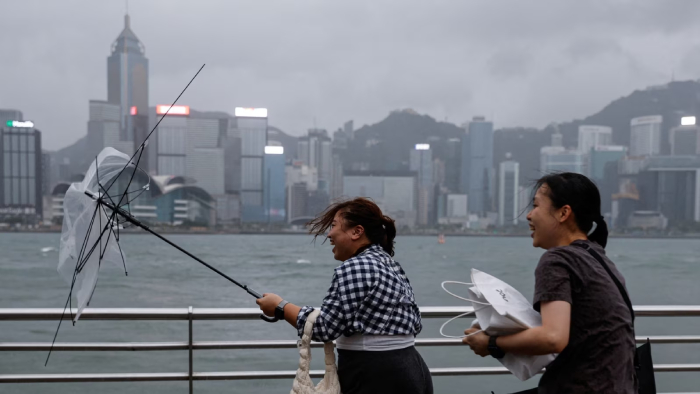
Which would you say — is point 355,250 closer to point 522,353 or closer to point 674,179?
point 522,353

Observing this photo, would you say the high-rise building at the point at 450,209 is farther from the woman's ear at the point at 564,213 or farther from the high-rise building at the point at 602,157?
the woman's ear at the point at 564,213

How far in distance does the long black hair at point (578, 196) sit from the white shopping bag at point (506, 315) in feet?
0.77

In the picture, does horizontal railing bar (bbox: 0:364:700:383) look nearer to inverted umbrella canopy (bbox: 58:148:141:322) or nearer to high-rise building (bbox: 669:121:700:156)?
inverted umbrella canopy (bbox: 58:148:141:322)

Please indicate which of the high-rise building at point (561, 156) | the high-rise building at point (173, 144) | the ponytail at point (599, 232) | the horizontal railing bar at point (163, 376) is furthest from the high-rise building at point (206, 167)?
the ponytail at point (599, 232)

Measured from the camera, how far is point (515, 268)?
53.2 metres

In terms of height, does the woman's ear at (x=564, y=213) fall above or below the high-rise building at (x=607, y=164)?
below

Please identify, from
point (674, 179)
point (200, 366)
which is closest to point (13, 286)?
point (200, 366)

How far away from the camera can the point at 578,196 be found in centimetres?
140

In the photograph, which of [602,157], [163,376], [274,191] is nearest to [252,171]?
[274,191]

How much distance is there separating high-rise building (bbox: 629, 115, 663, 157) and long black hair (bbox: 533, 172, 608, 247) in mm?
78476

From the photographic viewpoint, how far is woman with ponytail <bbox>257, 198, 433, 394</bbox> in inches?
63.4

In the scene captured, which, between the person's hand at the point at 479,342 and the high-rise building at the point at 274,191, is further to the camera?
the high-rise building at the point at 274,191

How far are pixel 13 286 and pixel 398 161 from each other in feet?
174

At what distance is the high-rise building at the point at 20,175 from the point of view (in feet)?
212
